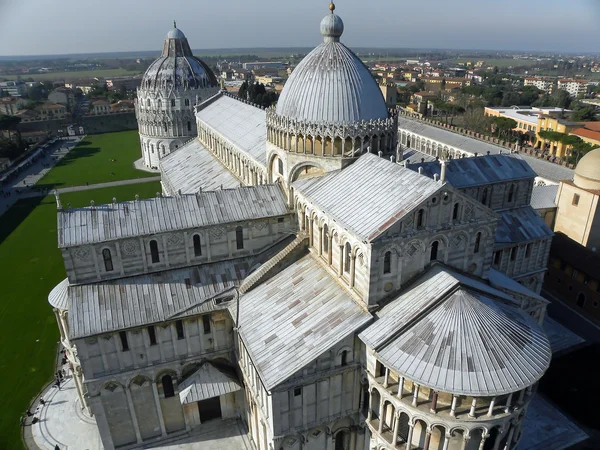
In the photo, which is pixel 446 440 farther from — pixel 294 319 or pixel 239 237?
pixel 239 237

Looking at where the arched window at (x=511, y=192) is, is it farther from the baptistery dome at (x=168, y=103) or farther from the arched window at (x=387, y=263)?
the baptistery dome at (x=168, y=103)

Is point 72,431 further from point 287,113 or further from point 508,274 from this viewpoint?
point 508,274

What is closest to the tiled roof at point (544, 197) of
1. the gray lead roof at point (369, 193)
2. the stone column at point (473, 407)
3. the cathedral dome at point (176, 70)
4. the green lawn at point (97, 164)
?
the gray lead roof at point (369, 193)

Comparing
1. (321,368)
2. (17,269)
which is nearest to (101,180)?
(17,269)

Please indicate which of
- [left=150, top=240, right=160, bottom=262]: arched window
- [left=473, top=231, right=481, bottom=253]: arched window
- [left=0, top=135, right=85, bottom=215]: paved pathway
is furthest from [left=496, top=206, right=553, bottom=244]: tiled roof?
[left=0, top=135, right=85, bottom=215]: paved pathway

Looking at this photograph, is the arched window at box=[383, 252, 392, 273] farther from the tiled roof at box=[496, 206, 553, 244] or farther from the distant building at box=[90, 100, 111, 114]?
the distant building at box=[90, 100, 111, 114]

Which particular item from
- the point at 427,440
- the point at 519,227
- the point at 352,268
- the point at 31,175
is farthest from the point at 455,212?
the point at 31,175
